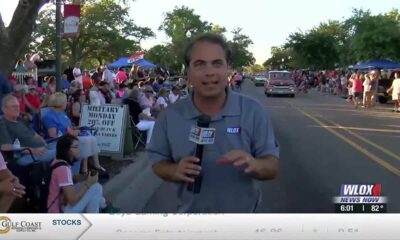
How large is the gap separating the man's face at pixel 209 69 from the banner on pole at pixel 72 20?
1.24 meters

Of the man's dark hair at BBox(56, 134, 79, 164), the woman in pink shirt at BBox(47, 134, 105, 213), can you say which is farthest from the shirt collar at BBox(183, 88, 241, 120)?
the man's dark hair at BBox(56, 134, 79, 164)

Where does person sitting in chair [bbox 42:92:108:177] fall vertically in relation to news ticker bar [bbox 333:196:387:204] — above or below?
below

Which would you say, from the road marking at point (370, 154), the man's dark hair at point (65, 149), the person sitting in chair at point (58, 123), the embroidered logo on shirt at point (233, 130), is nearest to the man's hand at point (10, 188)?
the man's dark hair at point (65, 149)

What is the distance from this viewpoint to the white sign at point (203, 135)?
2.15 meters

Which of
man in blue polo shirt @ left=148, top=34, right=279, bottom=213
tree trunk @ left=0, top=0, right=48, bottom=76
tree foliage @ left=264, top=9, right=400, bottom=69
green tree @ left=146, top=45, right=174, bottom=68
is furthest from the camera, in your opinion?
tree trunk @ left=0, top=0, right=48, bottom=76

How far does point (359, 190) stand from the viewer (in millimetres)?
2434

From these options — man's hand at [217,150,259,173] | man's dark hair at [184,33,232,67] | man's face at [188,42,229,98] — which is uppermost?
man's dark hair at [184,33,232,67]

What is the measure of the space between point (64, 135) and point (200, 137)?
3260 millimetres

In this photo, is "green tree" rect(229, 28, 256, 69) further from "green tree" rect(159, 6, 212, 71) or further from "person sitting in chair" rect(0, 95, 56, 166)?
"person sitting in chair" rect(0, 95, 56, 166)

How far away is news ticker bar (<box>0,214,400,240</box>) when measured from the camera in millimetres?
2334

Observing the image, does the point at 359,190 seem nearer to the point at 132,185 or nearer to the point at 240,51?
the point at 240,51

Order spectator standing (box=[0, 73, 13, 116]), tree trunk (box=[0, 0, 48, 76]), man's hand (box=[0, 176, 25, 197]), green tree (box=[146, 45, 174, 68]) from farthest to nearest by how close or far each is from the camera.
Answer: spectator standing (box=[0, 73, 13, 116])
tree trunk (box=[0, 0, 48, 76])
man's hand (box=[0, 176, 25, 197])
green tree (box=[146, 45, 174, 68])

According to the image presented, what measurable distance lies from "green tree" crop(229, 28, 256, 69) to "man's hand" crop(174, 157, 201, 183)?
503 mm

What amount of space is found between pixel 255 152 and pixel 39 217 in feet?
3.26
